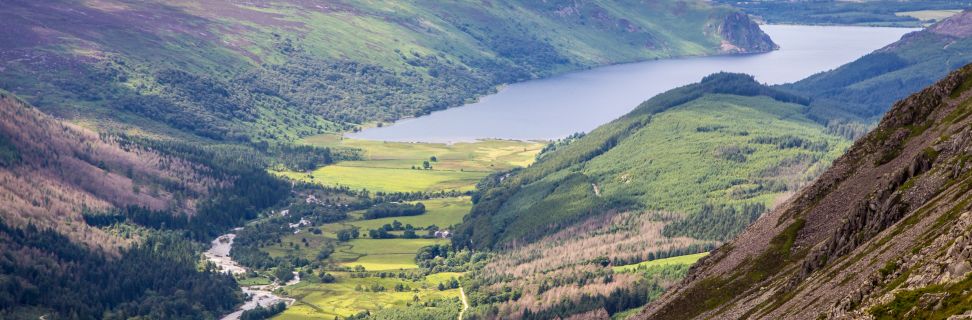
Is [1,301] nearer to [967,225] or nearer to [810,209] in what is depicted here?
[810,209]

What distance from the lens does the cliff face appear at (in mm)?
66250

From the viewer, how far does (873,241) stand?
3391 inches

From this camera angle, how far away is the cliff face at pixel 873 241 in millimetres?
66250

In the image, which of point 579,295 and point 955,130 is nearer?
point 955,130

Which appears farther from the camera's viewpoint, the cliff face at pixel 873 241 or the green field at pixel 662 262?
the green field at pixel 662 262

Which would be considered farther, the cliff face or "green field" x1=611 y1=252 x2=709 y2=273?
"green field" x1=611 y1=252 x2=709 y2=273

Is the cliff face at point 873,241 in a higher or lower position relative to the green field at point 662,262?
higher

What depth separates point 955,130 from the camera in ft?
320

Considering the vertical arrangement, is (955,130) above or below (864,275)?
above

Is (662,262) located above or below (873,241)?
below

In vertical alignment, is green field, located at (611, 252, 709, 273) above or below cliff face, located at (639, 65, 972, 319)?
below

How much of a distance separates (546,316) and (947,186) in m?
95.1

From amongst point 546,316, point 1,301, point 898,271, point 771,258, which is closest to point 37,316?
point 1,301

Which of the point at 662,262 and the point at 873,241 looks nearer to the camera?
the point at 873,241
